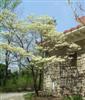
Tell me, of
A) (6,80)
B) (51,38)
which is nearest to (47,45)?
(51,38)

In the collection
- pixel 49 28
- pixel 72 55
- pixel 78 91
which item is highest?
pixel 49 28

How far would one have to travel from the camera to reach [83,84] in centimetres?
1330

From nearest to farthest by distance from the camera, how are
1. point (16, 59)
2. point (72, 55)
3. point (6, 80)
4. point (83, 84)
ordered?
1. point (83, 84)
2. point (72, 55)
3. point (16, 59)
4. point (6, 80)

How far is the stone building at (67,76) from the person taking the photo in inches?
530

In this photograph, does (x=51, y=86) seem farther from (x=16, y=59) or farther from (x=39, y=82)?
(x=16, y=59)

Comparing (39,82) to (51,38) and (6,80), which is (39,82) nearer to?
(51,38)

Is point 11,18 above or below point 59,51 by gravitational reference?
above

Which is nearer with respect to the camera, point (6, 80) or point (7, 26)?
point (7, 26)

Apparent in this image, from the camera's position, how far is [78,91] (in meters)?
13.5

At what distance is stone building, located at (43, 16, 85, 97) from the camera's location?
13461mm

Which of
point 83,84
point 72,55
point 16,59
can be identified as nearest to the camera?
point 83,84

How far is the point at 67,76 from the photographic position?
14.6 meters

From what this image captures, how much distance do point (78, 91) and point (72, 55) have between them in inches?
61.1

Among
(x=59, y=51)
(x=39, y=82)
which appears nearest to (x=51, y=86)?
(x=39, y=82)
